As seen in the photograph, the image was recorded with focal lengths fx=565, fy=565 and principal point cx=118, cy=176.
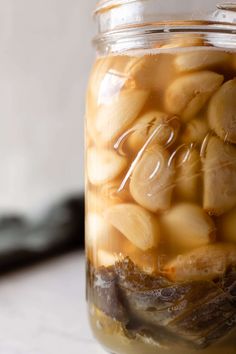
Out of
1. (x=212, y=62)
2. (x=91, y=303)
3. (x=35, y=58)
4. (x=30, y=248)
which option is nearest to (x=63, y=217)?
(x=30, y=248)

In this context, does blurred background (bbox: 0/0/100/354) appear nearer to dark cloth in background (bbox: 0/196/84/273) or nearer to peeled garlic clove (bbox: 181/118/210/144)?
dark cloth in background (bbox: 0/196/84/273)

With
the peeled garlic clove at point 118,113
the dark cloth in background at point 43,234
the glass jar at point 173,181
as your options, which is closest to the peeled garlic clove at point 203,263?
the glass jar at point 173,181

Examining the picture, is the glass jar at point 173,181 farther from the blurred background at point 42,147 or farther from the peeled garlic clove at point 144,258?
the blurred background at point 42,147

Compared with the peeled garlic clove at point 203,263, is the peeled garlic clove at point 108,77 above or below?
above

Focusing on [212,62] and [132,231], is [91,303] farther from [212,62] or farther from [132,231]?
[212,62]

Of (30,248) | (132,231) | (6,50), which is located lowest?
(30,248)

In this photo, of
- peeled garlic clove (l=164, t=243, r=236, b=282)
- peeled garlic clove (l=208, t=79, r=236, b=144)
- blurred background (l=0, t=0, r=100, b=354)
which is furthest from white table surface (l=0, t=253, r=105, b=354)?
peeled garlic clove (l=208, t=79, r=236, b=144)

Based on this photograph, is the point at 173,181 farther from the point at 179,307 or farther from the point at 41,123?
the point at 41,123
